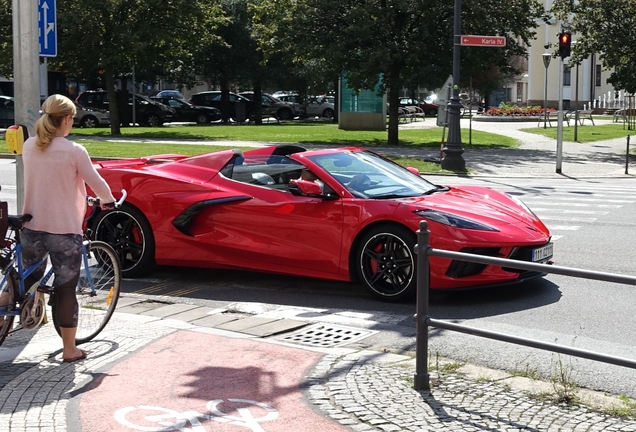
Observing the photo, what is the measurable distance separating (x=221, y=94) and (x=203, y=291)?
46863 millimetres

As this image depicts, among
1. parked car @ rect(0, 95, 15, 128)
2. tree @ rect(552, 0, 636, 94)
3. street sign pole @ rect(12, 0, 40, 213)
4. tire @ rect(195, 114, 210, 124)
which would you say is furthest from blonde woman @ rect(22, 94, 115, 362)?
tire @ rect(195, 114, 210, 124)

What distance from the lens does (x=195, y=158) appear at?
9.77 metres

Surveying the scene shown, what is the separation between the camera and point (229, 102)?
54969 millimetres

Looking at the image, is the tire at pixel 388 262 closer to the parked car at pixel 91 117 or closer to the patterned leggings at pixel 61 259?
the patterned leggings at pixel 61 259

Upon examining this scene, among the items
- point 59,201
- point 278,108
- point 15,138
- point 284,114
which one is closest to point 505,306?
point 59,201

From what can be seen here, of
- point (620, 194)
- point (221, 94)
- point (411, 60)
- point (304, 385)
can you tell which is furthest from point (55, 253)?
point (221, 94)

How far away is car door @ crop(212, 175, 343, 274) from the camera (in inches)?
339

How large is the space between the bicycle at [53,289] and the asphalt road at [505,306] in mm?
1384

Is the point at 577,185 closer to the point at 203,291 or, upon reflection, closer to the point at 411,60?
the point at 411,60

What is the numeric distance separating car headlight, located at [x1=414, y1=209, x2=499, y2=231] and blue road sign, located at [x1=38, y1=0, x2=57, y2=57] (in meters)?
3.45

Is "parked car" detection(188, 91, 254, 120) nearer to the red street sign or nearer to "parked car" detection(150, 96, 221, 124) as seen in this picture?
"parked car" detection(150, 96, 221, 124)

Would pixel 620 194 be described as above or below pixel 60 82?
below

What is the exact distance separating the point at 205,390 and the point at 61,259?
53.1 inches

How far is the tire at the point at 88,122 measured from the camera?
150 feet
